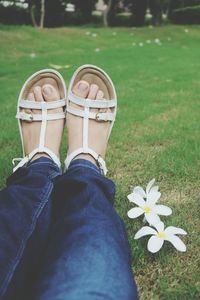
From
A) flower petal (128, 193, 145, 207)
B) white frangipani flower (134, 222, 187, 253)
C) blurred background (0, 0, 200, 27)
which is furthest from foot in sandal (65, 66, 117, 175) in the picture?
blurred background (0, 0, 200, 27)

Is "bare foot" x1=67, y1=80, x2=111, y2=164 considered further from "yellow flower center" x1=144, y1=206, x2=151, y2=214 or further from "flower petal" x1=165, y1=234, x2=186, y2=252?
"flower petal" x1=165, y1=234, x2=186, y2=252

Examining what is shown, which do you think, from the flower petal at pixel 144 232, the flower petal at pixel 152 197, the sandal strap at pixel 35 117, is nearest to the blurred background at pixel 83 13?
the sandal strap at pixel 35 117

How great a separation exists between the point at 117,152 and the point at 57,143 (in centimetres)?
49

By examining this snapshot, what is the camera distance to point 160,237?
1.59 metres

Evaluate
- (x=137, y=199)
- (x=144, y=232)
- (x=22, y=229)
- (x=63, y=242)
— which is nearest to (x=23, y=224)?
(x=22, y=229)

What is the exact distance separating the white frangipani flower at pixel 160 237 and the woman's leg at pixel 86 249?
0.15 metres

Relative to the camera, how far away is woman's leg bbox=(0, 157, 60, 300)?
1240 mm

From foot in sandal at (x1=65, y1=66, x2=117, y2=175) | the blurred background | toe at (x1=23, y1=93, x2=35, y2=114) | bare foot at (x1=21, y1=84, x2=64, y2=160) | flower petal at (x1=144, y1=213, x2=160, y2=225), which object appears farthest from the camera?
the blurred background

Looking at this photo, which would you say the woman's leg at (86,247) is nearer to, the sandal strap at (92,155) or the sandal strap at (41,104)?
the sandal strap at (92,155)

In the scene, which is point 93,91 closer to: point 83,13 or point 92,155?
point 92,155

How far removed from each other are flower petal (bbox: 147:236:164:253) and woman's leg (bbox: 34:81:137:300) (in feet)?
0.47

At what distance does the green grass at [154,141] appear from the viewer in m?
1.54

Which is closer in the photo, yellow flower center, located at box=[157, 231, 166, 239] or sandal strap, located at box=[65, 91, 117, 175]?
yellow flower center, located at box=[157, 231, 166, 239]

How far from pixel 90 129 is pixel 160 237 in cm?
96
